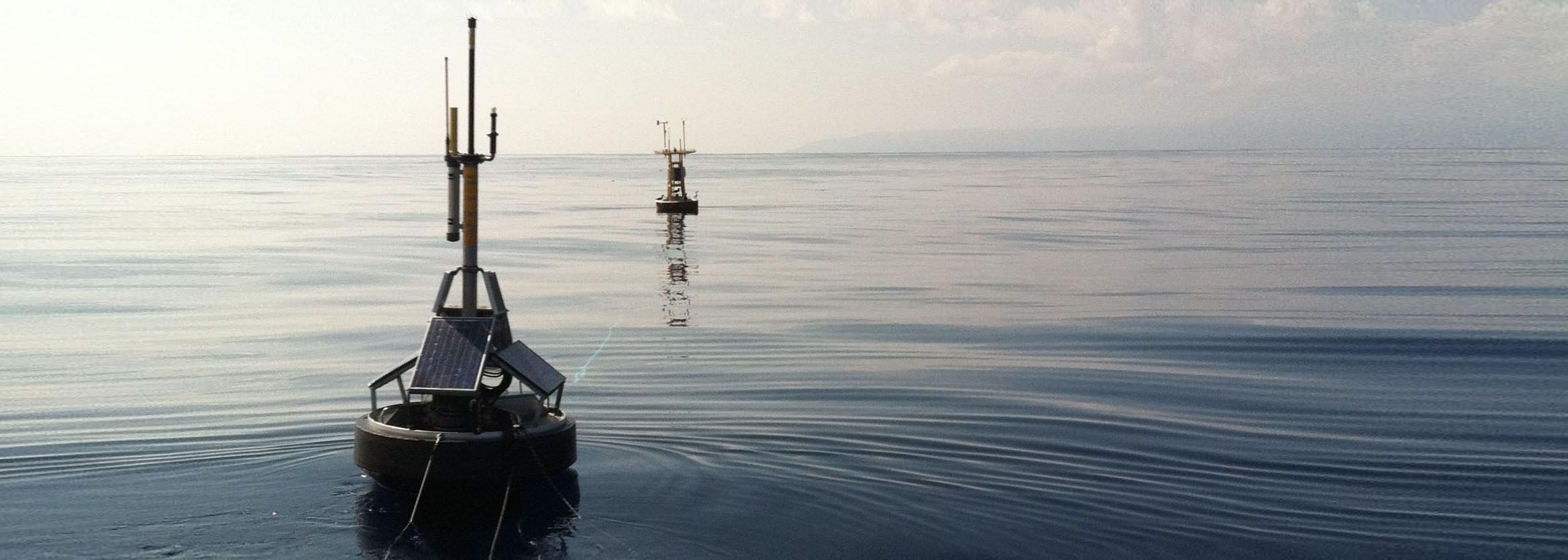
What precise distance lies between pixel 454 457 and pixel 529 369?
1.16 metres

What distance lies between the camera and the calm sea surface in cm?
1337

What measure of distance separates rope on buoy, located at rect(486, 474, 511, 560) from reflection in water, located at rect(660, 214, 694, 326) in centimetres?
1562

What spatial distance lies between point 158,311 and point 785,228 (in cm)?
4119

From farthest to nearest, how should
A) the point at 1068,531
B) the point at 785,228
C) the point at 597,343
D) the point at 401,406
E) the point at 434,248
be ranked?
the point at 785,228, the point at 434,248, the point at 597,343, the point at 401,406, the point at 1068,531

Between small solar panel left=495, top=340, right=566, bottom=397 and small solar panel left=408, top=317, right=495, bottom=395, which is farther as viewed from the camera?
small solar panel left=495, top=340, right=566, bottom=397

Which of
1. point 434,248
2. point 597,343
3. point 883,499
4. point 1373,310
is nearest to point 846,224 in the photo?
point 434,248

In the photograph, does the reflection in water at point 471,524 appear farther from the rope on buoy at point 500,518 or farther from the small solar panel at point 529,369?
the small solar panel at point 529,369

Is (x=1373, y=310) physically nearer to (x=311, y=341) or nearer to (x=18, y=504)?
(x=311, y=341)

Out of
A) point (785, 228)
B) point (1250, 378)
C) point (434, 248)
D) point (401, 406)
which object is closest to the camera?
point (401, 406)

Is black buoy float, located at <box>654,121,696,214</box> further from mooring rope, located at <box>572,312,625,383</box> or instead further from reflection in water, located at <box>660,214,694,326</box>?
mooring rope, located at <box>572,312,625,383</box>

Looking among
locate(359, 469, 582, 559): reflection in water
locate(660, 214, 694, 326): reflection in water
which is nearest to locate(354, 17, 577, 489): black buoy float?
locate(359, 469, 582, 559): reflection in water

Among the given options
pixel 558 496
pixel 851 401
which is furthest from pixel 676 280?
pixel 558 496

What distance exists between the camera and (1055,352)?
25.4 metres

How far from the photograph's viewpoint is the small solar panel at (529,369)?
13.6 m
